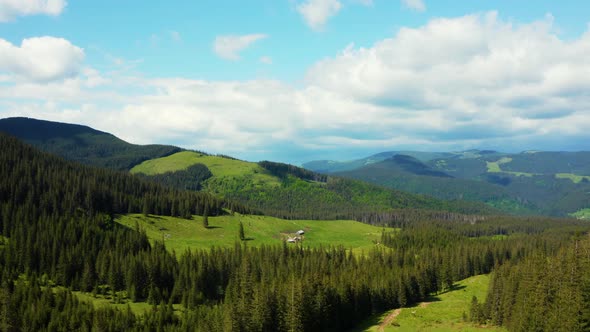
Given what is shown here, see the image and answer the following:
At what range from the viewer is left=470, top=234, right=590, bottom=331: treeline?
71.5 metres

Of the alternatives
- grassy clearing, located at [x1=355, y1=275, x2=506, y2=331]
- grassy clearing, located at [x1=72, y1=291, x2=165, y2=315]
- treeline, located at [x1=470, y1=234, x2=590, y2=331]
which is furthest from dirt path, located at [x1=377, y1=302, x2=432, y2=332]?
grassy clearing, located at [x1=72, y1=291, x2=165, y2=315]

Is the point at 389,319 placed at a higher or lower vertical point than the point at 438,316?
lower

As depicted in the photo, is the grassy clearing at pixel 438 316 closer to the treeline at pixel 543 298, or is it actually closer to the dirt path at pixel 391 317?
the dirt path at pixel 391 317

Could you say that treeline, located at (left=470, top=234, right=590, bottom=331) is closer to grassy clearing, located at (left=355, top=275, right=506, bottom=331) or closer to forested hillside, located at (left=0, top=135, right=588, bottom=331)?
forested hillside, located at (left=0, top=135, right=588, bottom=331)

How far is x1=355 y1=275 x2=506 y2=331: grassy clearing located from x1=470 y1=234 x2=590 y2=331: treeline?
5659mm

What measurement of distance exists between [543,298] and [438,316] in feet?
100

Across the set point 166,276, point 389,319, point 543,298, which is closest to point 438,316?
point 389,319

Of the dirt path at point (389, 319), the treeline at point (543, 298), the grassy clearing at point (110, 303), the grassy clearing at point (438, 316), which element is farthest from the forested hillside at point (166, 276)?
the dirt path at point (389, 319)

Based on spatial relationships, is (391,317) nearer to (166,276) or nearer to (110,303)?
(166,276)

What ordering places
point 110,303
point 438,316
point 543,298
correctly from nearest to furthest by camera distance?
point 543,298
point 438,316
point 110,303

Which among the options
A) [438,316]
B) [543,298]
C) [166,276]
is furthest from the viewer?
[166,276]

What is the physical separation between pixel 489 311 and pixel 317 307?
141 feet

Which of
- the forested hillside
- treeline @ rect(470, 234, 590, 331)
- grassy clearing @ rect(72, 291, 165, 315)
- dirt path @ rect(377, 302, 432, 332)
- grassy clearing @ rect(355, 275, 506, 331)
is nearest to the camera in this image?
treeline @ rect(470, 234, 590, 331)

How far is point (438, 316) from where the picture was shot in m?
104
